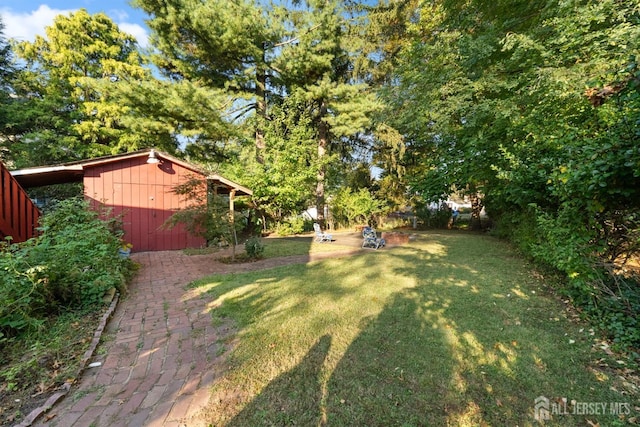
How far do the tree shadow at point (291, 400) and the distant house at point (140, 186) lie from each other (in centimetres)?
600

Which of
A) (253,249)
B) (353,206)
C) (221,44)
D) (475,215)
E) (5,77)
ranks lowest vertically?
(253,249)

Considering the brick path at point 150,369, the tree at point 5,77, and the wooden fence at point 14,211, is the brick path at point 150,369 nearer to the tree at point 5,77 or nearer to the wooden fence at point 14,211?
the wooden fence at point 14,211

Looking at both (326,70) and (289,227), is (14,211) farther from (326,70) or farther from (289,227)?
(326,70)

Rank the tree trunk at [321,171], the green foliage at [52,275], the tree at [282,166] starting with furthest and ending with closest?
the tree trunk at [321,171] → the tree at [282,166] → the green foliage at [52,275]

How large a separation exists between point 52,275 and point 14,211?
2853 millimetres

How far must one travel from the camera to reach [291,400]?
198 cm

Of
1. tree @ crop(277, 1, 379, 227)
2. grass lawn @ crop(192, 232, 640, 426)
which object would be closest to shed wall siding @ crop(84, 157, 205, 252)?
grass lawn @ crop(192, 232, 640, 426)

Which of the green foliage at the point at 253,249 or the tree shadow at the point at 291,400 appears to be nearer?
the tree shadow at the point at 291,400

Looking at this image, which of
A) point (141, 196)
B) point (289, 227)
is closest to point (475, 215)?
point (289, 227)

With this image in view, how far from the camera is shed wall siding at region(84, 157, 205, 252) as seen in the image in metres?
7.89

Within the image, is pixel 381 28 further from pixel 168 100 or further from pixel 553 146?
pixel 553 146

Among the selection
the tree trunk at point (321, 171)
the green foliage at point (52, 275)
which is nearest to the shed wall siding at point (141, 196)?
the green foliage at point (52, 275)

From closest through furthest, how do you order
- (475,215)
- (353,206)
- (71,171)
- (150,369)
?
(150,369) → (71,171) → (353,206) → (475,215)

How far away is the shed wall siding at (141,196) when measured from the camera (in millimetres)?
7891
